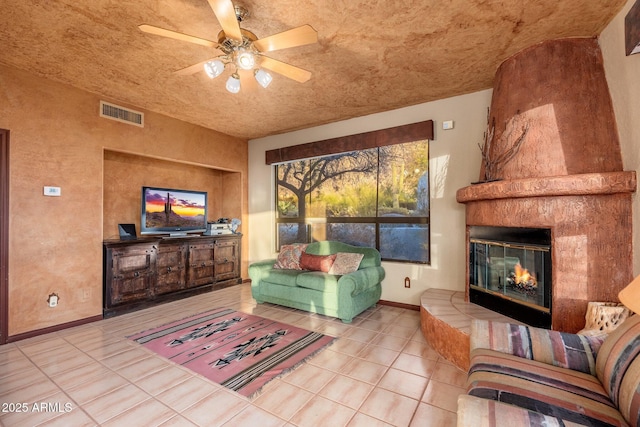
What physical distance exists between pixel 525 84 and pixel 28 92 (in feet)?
15.7

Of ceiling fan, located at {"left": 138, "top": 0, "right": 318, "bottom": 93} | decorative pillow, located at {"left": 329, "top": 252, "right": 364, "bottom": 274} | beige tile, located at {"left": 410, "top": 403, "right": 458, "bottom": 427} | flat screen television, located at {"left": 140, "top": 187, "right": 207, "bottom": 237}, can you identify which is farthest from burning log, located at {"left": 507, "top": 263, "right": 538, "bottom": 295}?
flat screen television, located at {"left": 140, "top": 187, "right": 207, "bottom": 237}

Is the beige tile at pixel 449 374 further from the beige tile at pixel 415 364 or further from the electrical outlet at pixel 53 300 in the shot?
the electrical outlet at pixel 53 300

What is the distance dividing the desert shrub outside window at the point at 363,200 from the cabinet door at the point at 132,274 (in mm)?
2038

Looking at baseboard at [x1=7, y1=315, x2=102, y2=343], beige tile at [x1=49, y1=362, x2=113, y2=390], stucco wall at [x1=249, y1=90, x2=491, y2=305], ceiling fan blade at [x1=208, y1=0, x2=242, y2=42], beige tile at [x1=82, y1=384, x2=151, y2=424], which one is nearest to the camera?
ceiling fan blade at [x1=208, y1=0, x2=242, y2=42]

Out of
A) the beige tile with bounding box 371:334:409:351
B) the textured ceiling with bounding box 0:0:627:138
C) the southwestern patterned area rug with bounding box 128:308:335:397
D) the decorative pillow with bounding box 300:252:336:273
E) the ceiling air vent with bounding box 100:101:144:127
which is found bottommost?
the beige tile with bounding box 371:334:409:351

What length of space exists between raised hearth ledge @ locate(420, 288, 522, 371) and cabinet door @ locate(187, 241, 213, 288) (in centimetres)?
333

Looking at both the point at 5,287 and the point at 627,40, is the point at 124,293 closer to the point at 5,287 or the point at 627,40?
the point at 5,287

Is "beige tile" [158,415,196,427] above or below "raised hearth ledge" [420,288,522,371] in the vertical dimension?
below

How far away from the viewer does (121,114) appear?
362cm

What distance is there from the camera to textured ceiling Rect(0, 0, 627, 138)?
6.63 feet

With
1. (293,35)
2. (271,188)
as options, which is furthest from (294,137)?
(293,35)

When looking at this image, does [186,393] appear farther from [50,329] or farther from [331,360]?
[50,329]

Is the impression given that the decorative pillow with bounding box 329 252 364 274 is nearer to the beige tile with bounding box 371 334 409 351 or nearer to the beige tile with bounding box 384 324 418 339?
the beige tile with bounding box 384 324 418 339

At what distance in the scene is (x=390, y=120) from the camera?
12.8 feet
